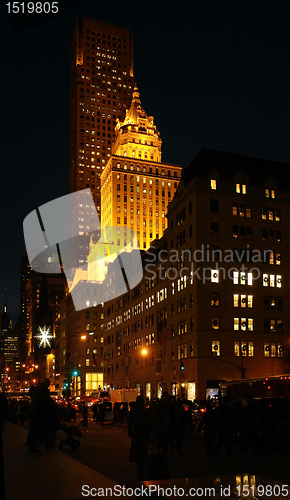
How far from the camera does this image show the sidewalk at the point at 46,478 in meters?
10.1

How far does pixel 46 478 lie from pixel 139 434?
2375 mm

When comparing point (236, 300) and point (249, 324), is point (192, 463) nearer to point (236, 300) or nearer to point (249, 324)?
point (236, 300)

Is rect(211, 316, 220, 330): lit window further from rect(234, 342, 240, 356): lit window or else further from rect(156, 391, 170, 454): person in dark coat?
rect(156, 391, 170, 454): person in dark coat

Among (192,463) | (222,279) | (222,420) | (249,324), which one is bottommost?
(192,463)

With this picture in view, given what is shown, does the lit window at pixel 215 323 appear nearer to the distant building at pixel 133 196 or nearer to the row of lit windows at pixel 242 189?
the row of lit windows at pixel 242 189

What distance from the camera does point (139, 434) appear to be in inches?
503

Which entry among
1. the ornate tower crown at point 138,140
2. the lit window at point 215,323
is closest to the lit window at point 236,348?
the lit window at point 215,323

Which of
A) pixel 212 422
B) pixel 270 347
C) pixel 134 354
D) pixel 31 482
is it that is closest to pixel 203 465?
pixel 212 422

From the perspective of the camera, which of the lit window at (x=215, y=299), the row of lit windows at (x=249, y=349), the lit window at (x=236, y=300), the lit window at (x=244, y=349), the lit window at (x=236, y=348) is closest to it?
the row of lit windows at (x=249, y=349)

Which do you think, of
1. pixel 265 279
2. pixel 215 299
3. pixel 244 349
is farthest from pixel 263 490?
pixel 265 279

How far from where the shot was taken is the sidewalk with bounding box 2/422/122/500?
10133mm

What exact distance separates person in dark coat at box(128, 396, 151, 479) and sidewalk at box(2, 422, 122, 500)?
879 millimetres

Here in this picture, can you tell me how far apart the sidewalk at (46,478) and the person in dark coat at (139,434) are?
879 millimetres

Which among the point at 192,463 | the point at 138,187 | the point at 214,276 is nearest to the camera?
the point at 192,463
